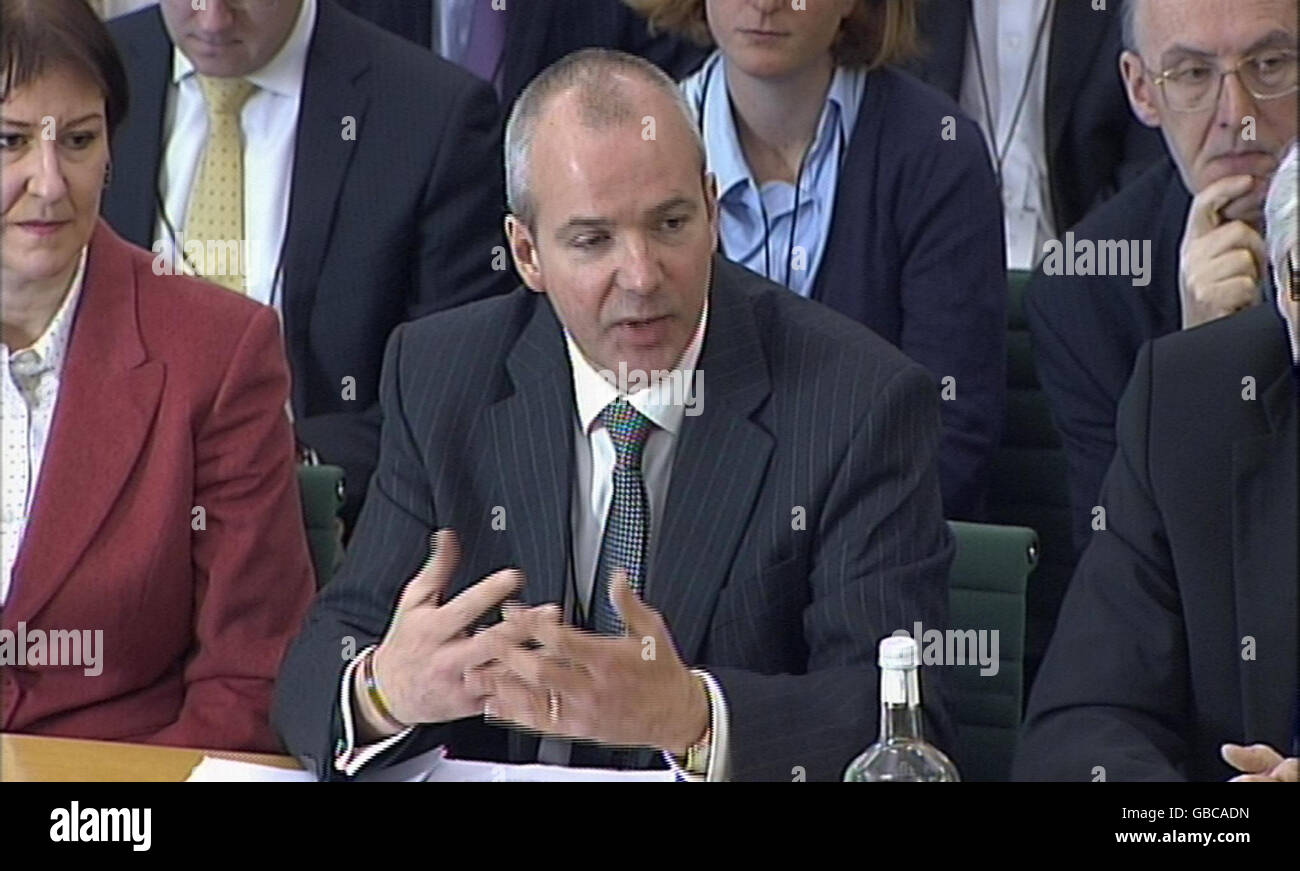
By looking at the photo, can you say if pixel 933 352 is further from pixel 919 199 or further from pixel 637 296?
pixel 637 296

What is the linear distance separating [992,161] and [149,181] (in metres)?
1.04

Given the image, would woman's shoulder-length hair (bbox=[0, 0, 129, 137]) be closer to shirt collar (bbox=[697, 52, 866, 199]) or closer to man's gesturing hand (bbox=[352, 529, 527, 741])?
man's gesturing hand (bbox=[352, 529, 527, 741])

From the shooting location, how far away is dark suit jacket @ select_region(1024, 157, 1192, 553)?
251cm

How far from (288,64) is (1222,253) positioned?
3.77 ft

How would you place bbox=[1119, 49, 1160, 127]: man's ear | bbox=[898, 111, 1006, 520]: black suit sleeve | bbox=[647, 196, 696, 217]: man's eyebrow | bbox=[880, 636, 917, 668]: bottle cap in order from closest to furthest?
1. bbox=[880, 636, 917, 668]: bottle cap
2. bbox=[647, 196, 696, 217]: man's eyebrow
3. bbox=[1119, 49, 1160, 127]: man's ear
4. bbox=[898, 111, 1006, 520]: black suit sleeve

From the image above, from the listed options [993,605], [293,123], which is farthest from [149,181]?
[993,605]

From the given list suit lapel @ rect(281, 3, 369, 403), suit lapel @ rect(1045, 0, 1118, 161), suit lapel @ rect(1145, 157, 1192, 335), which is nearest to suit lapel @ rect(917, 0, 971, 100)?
suit lapel @ rect(1045, 0, 1118, 161)

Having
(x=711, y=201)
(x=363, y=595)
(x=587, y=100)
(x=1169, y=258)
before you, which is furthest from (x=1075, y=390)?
(x=363, y=595)

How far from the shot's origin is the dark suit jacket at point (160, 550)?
211 centimetres

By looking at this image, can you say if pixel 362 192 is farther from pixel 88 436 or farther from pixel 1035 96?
pixel 1035 96

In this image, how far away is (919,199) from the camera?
8.95 feet

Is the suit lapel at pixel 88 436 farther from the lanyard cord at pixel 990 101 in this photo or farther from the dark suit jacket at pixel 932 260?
the lanyard cord at pixel 990 101

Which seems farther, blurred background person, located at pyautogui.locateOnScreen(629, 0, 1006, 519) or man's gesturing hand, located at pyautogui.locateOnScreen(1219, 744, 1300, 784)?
blurred background person, located at pyautogui.locateOnScreen(629, 0, 1006, 519)

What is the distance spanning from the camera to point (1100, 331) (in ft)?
8.34
